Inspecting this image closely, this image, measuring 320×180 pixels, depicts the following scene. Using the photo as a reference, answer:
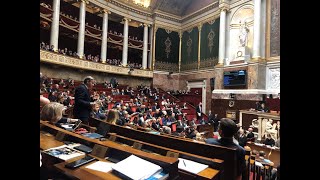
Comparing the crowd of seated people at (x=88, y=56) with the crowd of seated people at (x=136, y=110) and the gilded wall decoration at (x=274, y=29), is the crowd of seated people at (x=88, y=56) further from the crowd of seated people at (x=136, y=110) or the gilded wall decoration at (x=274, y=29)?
the gilded wall decoration at (x=274, y=29)

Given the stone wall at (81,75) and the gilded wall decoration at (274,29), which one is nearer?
the gilded wall decoration at (274,29)

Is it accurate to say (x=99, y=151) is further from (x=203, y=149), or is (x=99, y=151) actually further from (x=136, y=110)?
(x=136, y=110)

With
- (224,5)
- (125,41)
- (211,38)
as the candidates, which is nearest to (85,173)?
(224,5)

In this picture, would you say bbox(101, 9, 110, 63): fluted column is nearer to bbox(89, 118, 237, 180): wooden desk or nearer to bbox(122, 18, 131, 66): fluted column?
bbox(122, 18, 131, 66): fluted column

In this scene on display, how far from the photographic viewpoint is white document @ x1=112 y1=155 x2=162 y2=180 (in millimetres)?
995

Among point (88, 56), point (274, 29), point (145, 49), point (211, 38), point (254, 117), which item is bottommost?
point (254, 117)

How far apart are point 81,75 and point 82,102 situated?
688 centimetres

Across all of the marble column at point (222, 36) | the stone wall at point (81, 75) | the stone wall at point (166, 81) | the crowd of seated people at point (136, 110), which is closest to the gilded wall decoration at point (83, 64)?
the stone wall at point (81, 75)

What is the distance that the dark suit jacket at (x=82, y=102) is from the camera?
2.42 m

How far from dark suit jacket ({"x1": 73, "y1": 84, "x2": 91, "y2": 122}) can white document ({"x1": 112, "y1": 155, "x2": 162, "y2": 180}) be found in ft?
4.96

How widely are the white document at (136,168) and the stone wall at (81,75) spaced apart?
637 centimetres

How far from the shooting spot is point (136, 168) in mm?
1058
